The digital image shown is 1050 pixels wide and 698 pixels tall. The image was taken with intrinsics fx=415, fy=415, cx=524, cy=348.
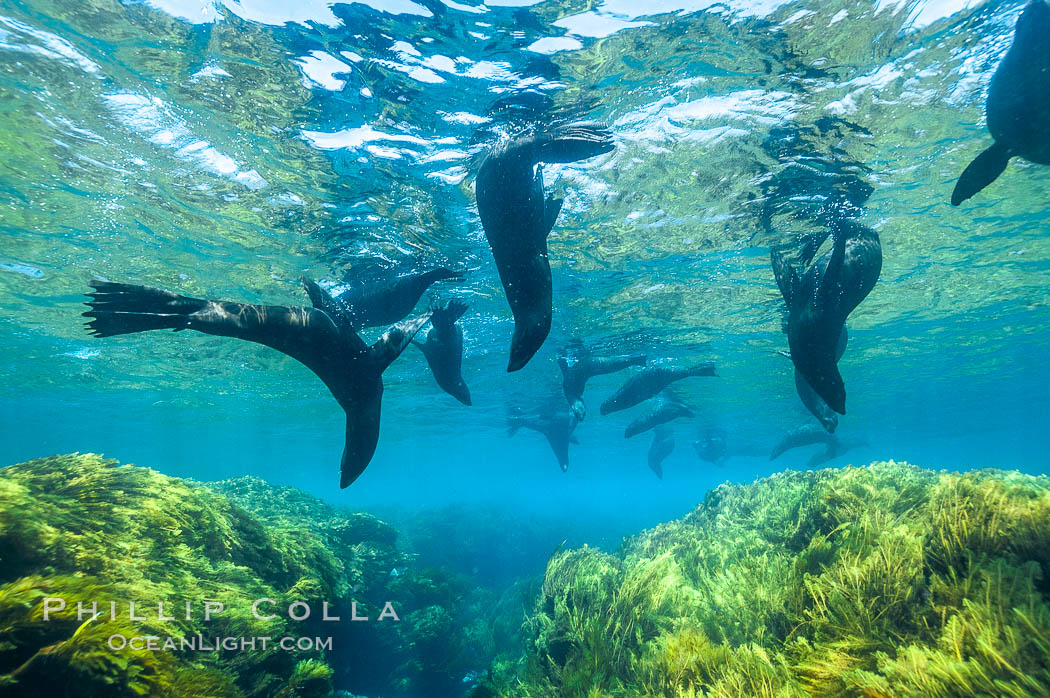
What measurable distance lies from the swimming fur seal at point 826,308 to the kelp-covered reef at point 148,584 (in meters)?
6.76

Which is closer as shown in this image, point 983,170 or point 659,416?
point 983,170

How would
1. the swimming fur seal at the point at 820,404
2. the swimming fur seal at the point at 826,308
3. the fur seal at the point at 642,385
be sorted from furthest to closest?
the fur seal at the point at 642,385
the swimming fur seal at the point at 820,404
the swimming fur seal at the point at 826,308

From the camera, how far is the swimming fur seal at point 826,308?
4.89 metres

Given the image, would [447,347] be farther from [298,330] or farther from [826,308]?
[826,308]

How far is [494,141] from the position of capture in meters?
7.59

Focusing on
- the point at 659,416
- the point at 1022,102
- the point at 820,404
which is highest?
the point at 1022,102

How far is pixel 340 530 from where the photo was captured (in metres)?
12.0

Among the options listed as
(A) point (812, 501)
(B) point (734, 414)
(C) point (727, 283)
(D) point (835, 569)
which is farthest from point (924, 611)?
(B) point (734, 414)

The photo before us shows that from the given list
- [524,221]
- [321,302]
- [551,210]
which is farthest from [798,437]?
[321,302]

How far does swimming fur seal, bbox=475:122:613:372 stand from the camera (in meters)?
4.34

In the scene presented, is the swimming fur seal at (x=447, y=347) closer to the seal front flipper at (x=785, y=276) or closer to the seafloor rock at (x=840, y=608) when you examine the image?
the seafloor rock at (x=840, y=608)

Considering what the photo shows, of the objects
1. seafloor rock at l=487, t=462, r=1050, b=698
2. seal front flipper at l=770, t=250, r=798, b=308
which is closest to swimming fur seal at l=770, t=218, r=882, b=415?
seal front flipper at l=770, t=250, r=798, b=308

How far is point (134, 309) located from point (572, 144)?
464 cm

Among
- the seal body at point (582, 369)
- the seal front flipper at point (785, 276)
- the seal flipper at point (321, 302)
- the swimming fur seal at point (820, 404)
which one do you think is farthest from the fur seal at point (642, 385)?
the seal flipper at point (321, 302)
